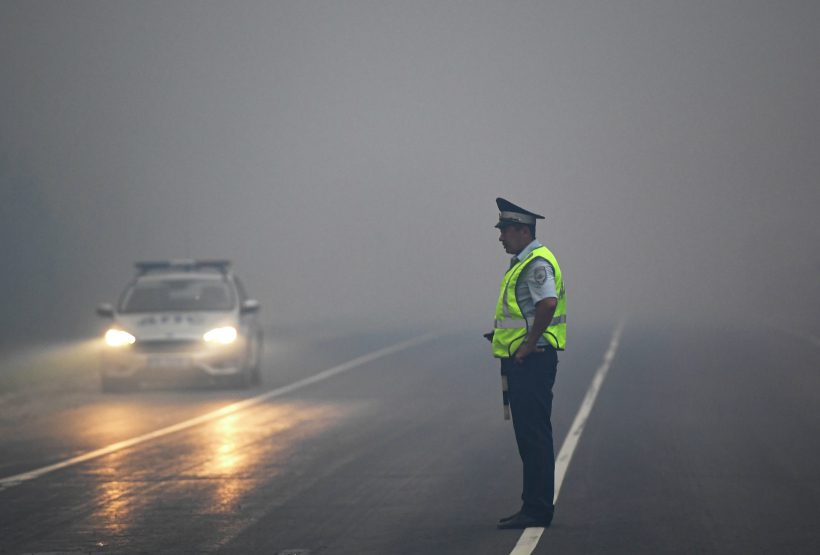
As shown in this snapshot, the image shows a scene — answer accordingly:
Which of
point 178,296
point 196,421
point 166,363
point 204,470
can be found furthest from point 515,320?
point 178,296

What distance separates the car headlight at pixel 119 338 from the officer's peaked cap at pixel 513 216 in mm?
9716

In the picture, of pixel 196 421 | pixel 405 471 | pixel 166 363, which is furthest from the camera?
pixel 166 363

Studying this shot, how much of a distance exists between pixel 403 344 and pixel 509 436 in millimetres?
15796

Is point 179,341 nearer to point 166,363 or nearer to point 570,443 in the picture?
point 166,363

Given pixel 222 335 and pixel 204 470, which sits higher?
pixel 222 335

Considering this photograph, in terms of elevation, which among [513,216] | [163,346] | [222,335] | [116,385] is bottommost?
[116,385]

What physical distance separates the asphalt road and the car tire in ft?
0.69

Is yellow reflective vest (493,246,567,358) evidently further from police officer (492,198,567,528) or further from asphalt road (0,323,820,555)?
asphalt road (0,323,820,555)

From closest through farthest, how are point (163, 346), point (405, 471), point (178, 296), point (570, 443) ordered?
point (405, 471) → point (570, 443) → point (163, 346) → point (178, 296)

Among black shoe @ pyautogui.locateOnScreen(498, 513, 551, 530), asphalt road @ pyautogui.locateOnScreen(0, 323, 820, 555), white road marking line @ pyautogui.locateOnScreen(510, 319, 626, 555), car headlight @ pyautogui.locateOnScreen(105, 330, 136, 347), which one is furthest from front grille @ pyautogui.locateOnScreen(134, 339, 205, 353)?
black shoe @ pyautogui.locateOnScreen(498, 513, 551, 530)

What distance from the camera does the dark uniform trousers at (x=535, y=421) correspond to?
22.1 ft

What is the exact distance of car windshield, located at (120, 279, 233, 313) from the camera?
16.6 m

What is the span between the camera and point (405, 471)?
8.93m

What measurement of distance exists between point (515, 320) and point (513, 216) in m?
0.68
